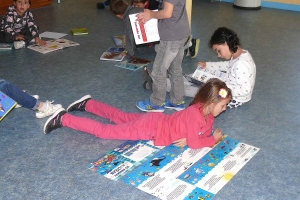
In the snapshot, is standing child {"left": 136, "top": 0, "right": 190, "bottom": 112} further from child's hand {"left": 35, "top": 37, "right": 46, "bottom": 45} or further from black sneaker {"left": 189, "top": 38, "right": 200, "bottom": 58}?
child's hand {"left": 35, "top": 37, "right": 46, "bottom": 45}

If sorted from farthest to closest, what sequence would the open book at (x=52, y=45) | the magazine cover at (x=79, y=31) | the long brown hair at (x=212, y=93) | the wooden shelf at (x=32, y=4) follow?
the wooden shelf at (x=32, y=4)
the magazine cover at (x=79, y=31)
the open book at (x=52, y=45)
the long brown hair at (x=212, y=93)

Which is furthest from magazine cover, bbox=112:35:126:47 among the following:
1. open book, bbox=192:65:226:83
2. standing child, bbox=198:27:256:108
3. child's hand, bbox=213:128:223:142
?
child's hand, bbox=213:128:223:142

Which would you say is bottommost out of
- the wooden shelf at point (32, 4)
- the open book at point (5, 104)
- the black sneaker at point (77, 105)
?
the black sneaker at point (77, 105)

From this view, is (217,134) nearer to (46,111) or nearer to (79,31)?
(46,111)

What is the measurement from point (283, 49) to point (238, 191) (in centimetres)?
198

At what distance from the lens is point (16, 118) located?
2.06 meters

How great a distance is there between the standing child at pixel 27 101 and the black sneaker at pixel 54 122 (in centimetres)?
18

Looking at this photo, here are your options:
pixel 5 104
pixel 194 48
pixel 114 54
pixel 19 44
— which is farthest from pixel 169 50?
pixel 19 44

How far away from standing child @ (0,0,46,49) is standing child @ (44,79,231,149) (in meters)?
1.58

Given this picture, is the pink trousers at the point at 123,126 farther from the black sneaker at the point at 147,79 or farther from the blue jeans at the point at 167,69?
the black sneaker at the point at 147,79

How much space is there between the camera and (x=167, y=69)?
2.04 m

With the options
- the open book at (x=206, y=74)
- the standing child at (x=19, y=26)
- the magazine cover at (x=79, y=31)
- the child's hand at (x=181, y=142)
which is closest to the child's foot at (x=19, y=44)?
the standing child at (x=19, y=26)

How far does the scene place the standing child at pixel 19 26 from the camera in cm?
319

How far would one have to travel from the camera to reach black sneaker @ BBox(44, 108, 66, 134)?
6.13 ft
